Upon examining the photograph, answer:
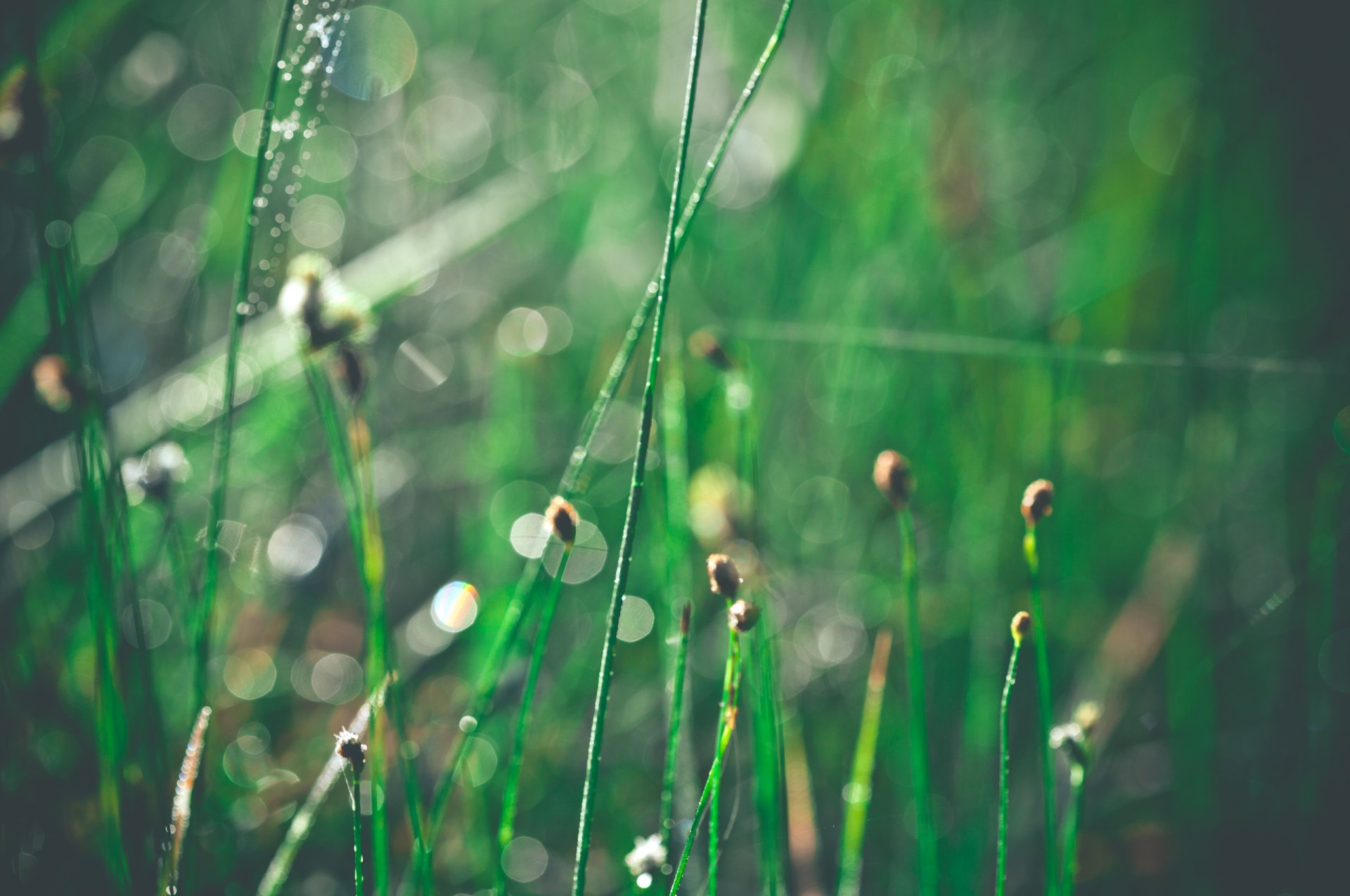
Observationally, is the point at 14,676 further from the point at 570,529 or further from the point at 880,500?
the point at 880,500

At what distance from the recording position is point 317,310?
0.49 metres

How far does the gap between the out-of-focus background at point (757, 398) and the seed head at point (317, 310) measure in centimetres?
15

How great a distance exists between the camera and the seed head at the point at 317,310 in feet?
1.59

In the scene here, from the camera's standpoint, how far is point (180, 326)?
4.01 ft

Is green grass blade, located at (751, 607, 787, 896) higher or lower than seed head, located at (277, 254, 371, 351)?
lower

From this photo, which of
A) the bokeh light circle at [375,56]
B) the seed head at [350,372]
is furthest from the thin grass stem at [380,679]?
the bokeh light circle at [375,56]

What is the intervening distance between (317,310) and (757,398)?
0.65m

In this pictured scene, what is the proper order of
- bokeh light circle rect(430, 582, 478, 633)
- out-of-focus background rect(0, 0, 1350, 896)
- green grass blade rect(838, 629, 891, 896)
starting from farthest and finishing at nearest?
bokeh light circle rect(430, 582, 478, 633) → out-of-focus background rect(0, 0, 1350, 896) → green grass blade rect(838, 629, 891, 896)

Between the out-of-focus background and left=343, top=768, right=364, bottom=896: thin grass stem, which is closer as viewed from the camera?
left=343, top=768, right=364, bottom=896: thin grass stem

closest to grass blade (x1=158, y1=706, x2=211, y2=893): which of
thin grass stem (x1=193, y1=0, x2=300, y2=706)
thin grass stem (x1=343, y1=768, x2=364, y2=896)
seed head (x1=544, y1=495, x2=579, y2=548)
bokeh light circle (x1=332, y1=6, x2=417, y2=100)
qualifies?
thin grass stem (x1=193, y1=0, x2=300, y2=706)

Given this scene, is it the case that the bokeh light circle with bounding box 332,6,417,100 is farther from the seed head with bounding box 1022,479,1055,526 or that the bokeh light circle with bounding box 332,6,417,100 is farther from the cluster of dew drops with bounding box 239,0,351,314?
the seed head with bounding box 1022,479,1055,526

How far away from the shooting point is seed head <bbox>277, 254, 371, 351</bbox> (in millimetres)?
484

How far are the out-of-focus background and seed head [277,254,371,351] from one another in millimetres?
150

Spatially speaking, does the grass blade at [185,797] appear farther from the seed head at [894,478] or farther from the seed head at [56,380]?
the seed head at [894,478]
